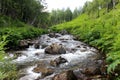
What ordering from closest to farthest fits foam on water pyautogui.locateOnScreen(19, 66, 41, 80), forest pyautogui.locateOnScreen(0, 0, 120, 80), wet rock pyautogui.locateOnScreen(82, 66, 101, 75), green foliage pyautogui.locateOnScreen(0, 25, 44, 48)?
1. forest pyautogui.locateOnScreen(0, 0, 120, 80)
2. foam on water pyautogui.locateOnScreen(19, 66, 41, 80)
3. wet rock pyautogui.locateOnScreen(82, 66, 101, 75)
4. green foliage pyautogui.locateOnScreen(0, 25, 44, 48)

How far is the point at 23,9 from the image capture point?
182 ft

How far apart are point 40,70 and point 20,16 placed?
46.4 metres

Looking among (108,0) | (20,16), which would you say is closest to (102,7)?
(108,0)

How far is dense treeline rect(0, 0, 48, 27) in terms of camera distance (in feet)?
148

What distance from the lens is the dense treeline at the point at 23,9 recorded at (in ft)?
148

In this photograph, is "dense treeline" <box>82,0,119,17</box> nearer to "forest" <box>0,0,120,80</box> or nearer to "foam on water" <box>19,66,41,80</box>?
"forest" <box>0,0,120,80</box>

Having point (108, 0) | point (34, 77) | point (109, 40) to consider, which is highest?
point (108, 0)

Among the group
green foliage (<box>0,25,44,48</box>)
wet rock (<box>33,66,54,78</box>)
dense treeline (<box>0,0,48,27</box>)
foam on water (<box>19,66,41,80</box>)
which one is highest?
dense treeline (<box>0,0,48,27</box>)

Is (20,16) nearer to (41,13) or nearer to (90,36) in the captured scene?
(41,13)

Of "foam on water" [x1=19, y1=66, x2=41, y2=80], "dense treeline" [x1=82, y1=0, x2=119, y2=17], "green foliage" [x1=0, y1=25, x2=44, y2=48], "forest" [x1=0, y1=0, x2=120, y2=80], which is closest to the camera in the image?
"forest" [x1=0, y1=0, x2=120, y2=80]

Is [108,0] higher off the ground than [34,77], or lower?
higher

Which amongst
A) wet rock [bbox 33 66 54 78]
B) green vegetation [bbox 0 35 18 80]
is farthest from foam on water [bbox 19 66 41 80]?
green vegetation [bbox 0 35 18 80]

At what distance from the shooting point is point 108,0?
61.8 m

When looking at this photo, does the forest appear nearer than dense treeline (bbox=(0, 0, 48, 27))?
Yes
